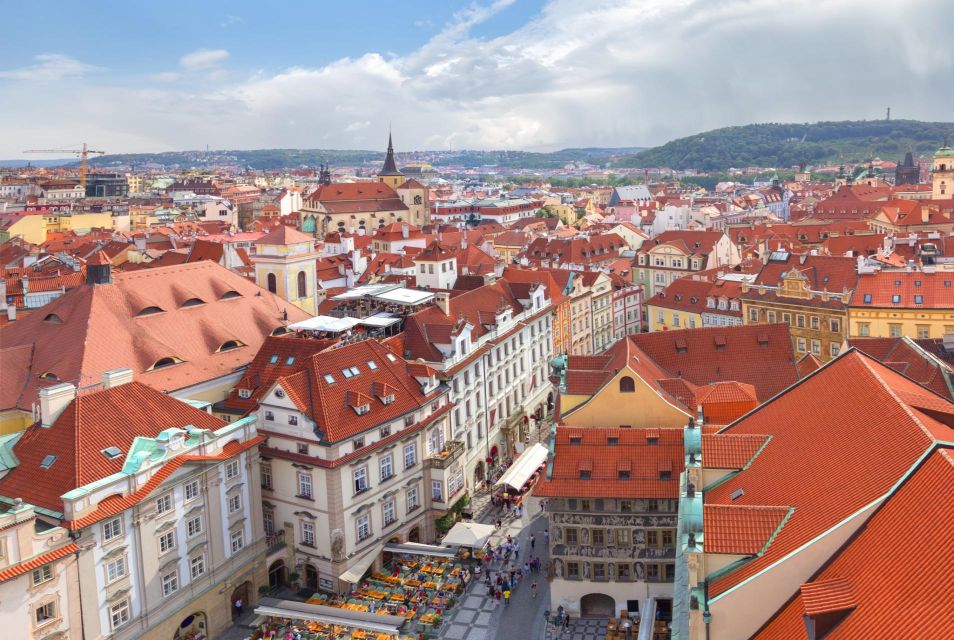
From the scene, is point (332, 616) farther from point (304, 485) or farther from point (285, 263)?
point (285, 263)

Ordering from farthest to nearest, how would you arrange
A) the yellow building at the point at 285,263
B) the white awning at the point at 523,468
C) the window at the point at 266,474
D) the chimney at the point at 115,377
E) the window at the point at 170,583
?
the yellow building at the point at 285,263
the white awning at the point at 523,468
the window at the point at 266,474
the chimney at the point at 115,377
the window at the point at 170,583

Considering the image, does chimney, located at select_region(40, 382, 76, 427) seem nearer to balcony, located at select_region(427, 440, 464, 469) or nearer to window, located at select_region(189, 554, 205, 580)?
window, located at select_region(189, 554, 205, 580)

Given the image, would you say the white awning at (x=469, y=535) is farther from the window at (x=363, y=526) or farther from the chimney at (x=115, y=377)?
the chimney at (x=115, y=377)

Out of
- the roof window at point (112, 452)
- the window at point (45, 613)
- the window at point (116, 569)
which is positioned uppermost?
the roof window at point (112, 452)

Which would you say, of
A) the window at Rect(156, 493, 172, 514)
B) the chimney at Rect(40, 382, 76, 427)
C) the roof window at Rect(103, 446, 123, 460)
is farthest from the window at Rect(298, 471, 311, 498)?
the chimney at Rect(40, 382, 76, 427)

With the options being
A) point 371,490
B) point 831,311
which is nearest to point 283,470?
point 371,490

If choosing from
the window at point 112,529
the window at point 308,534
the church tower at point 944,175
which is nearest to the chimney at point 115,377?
the window at point 112,529
